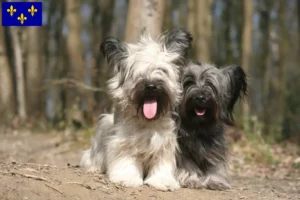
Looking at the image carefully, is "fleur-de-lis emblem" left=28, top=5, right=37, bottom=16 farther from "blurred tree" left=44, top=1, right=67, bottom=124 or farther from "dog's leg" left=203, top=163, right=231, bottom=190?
"blurred tree" left=44, top=1, right=67, bottom=124

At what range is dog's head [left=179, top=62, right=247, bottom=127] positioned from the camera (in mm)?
5730

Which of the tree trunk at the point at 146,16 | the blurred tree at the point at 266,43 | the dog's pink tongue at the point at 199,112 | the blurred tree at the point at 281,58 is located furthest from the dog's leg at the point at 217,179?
the blurred tree at the point at 266,43

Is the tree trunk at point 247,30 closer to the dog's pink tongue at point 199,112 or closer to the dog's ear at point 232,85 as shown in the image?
the dog's ear at point 232,85

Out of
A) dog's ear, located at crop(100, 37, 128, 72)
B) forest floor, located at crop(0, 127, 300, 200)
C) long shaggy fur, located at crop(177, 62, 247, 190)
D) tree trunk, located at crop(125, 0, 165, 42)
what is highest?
tree trunk, located at crop(125, 0, 165, 42)

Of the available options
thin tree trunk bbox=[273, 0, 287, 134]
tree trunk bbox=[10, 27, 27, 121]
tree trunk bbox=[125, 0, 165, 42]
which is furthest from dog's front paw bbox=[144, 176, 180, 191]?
tree trunk bbox=[10, 27, 27, 121]

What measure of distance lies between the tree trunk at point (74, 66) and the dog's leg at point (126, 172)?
23.8 feet

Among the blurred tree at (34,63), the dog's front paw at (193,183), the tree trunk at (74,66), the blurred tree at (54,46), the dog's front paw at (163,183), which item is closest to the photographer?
the dog's front paw at (163,183)

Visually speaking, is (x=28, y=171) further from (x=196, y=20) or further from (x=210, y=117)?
(x=196, y=20)

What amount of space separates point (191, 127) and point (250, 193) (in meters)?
1.08

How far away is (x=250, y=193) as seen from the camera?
6270mm

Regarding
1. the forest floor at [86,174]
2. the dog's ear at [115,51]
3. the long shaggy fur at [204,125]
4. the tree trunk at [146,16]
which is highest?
the tree trunk at [146,16]

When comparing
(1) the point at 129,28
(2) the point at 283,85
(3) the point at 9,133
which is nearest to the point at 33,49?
(3) the point at 9,133

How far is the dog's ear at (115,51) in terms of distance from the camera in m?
5.86

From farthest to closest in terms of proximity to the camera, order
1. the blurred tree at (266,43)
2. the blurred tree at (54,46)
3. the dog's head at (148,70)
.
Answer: the blurred tree at (54,46)
the blurred tree at (266,43)
the dog's head at (148,70)
